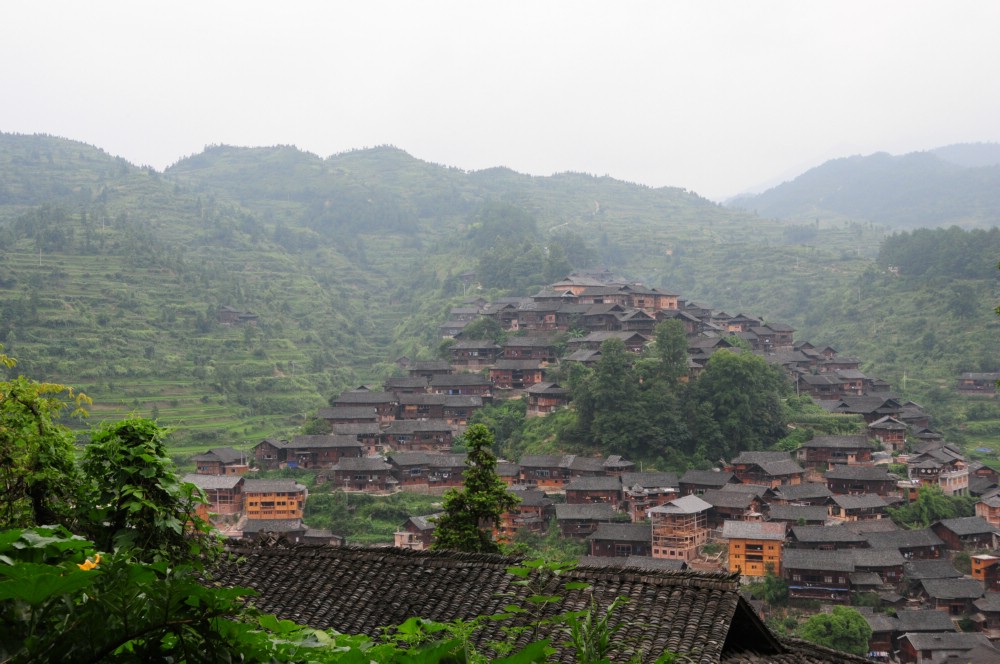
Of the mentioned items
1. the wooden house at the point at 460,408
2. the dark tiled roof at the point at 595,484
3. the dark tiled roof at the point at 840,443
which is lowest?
the dark tiled roof at the point at 595,484

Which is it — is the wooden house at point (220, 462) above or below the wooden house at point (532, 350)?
below

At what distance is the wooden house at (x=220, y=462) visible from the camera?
91.3 ft

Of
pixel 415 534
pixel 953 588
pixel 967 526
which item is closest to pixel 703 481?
pixel 953 588

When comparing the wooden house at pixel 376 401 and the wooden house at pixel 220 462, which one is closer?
the wooden house at pixel 220 462

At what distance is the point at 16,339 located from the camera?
35.1 metres

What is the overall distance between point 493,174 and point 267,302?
217 ft

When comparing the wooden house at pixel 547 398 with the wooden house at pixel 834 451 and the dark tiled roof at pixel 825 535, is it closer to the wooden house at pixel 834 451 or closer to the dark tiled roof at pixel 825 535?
the wooden house at pixel 834 451

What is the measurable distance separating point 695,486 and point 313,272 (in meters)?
46.1

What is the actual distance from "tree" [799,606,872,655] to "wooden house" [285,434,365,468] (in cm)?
1635

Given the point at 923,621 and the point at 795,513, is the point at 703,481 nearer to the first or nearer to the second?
the point at 795,513

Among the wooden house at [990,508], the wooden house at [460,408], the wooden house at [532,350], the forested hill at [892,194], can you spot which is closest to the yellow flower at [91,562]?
the wooden house at [990,508]

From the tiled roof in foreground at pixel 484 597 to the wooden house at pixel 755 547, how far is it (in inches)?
651

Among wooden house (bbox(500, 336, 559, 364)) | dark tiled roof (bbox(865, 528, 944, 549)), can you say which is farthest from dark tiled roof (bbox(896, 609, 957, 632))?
wooden house (bbox(500, 336, 559, 364))

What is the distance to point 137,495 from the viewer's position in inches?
189
